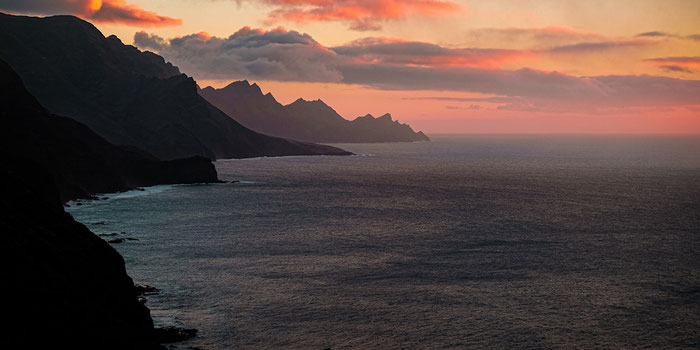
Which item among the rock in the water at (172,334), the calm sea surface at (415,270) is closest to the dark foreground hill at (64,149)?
the calm sea surface at (415,270)

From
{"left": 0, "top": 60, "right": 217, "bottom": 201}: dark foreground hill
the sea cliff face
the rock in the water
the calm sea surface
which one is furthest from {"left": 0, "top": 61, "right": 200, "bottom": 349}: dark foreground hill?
{"left": 0, "top": 60, "right": 217, "bottom": 201}: dark foreground hill

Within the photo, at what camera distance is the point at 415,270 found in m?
69.6

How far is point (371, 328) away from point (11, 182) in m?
29.9

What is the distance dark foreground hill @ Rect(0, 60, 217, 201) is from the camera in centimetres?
11788

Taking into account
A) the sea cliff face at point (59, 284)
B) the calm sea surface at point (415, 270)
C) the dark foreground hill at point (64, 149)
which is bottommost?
the calm sea surface at point (415, 270)

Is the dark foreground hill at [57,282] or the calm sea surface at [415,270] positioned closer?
the dark foreground hill at [57,282]

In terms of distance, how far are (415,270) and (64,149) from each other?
332 ft

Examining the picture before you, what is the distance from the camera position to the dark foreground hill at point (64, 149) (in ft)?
387

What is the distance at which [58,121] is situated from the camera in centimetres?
14188

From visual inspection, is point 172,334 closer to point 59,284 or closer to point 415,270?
point 59,284

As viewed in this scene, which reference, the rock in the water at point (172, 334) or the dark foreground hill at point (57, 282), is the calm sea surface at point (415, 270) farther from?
the dark foreground hill at point (57, 282)

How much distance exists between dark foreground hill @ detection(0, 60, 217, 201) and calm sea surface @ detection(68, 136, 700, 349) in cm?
1218

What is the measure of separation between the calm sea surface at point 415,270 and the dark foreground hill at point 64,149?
12.2m

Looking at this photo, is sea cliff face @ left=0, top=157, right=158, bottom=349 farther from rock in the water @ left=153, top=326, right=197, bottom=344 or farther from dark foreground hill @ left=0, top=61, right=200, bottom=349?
rock in the water @ left=153, top=326, right=197, bottom=344
